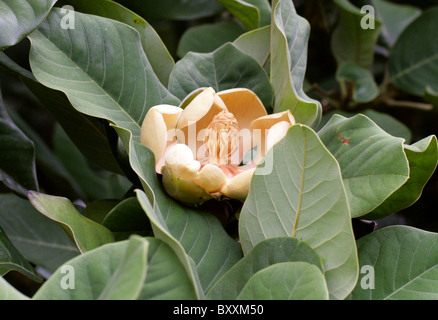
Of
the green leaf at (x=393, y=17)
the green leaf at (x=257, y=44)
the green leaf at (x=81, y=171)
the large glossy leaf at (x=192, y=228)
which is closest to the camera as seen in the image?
the large glossy leaf at (x=192, y=228)

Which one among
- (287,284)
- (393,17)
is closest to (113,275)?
(287,284)

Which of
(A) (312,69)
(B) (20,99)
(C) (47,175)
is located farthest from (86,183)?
(A) (312,69)

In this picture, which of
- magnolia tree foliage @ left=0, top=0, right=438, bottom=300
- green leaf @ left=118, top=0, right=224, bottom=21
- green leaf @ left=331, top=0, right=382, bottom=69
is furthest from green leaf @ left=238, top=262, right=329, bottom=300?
green leaf @ left=331, top=0, right=382, bottom=69

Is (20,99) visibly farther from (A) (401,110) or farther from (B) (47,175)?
(A) (401,110)

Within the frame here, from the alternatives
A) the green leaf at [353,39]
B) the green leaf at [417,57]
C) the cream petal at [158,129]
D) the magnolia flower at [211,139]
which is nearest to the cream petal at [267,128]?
the magnolia flower at [211,139]

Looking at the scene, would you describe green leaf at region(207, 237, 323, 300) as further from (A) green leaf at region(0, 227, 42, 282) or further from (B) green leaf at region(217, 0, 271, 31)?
(B) green leaf at region(217, 0, 271, 31)

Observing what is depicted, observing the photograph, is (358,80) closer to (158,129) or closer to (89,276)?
(158,129)

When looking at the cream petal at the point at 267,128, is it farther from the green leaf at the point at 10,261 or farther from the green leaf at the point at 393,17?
the green leaf at the point at 393,17
